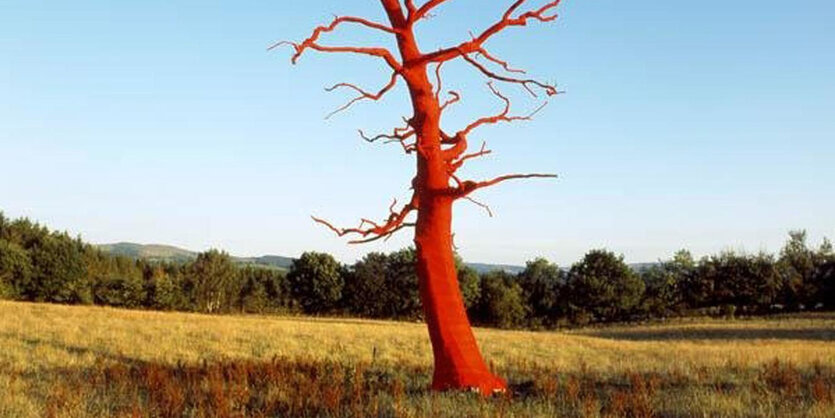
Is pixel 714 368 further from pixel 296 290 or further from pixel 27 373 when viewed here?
pixel 296 290

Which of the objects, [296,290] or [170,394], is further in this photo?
[296,290]

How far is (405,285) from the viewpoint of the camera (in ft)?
361

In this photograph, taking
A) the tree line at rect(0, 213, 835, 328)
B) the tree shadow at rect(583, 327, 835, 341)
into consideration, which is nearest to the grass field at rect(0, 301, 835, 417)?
the tree shadow at rect(583, 327, 835, 341)

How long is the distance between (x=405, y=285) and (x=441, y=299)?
101 metres

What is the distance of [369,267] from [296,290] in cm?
1190

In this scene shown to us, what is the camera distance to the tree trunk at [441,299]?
941 centimetres

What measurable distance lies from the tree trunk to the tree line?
9276cm

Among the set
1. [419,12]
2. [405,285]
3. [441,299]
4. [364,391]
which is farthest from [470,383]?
[405,285]

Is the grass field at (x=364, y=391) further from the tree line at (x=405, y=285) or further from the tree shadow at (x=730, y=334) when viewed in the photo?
the tree line at (x=405, y=285)

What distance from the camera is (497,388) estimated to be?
9438 millimetres

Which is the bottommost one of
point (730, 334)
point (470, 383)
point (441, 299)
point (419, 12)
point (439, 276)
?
point (730, 334)

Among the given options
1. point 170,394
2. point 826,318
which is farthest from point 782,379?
point 826,318

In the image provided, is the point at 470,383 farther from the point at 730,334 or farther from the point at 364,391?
the point at 730,334

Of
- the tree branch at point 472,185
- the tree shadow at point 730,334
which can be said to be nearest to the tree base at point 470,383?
the tree branch at point 472,185
